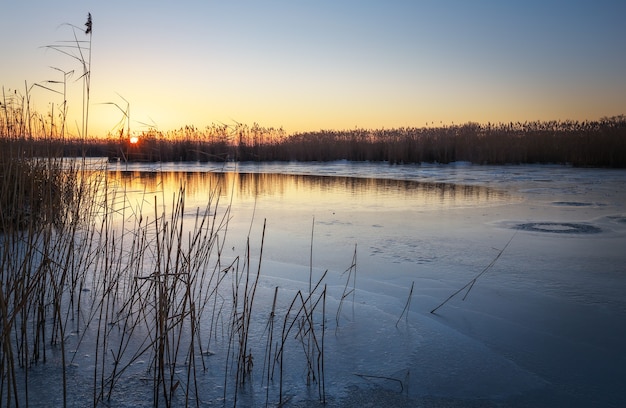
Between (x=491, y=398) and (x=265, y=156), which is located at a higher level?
(x=265, y=156)

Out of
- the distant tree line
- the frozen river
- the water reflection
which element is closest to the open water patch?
the frozen river

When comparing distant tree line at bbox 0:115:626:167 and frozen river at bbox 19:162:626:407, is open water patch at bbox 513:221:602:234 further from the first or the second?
distant tree line at bbox 0:115:626:167

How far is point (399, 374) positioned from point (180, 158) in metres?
22.8

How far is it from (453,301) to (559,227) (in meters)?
3.31

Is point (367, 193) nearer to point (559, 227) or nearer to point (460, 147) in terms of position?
point (559, 227)

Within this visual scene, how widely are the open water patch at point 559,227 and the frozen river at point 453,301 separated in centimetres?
2

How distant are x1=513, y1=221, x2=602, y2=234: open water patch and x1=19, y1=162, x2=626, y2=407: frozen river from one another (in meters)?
0.02

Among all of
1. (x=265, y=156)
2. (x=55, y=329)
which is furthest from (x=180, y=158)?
(x=55, y=329)

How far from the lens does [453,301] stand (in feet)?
10.3

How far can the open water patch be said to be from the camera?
5.38m

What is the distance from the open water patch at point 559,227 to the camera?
212 inches

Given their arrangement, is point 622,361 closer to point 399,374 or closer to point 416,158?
point 399,374

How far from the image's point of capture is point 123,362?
219cm

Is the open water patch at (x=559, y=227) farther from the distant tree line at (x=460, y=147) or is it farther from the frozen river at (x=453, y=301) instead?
the distant tree line at (x=460, y=147)
